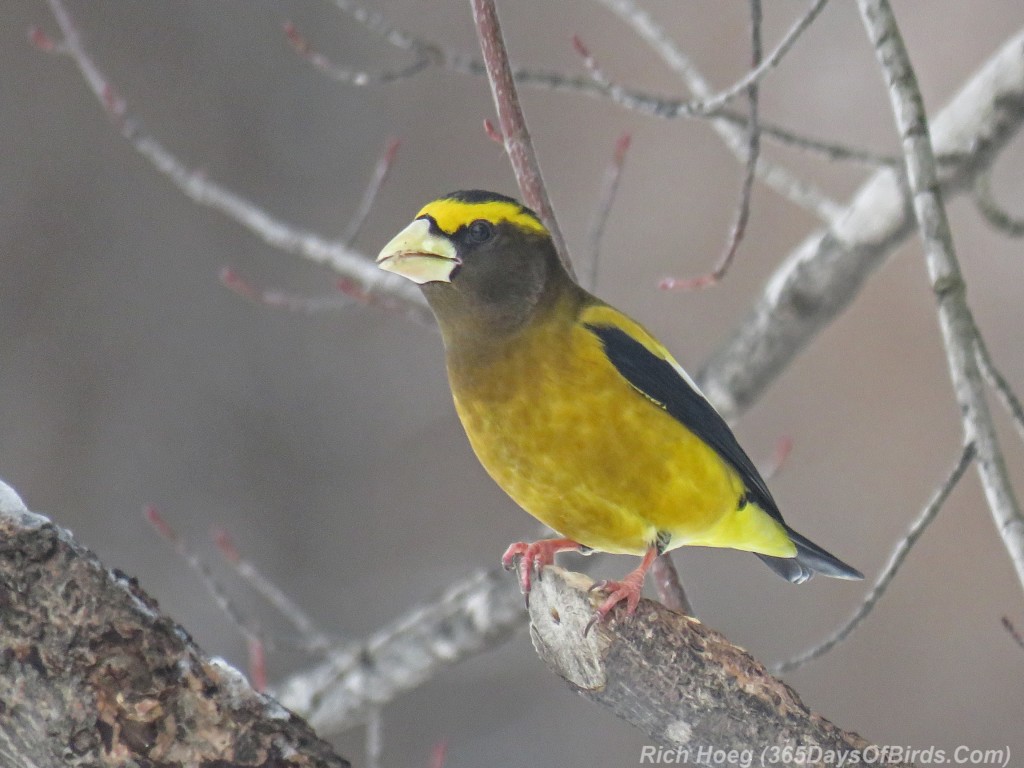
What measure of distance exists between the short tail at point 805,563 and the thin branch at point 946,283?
306mm

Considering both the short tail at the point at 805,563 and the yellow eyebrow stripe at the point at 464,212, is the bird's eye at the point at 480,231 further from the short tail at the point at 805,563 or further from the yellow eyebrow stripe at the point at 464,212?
the short tail at the point at 805,563

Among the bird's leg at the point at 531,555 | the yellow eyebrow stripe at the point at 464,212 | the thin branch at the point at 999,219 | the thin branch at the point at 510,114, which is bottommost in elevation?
the bird's leg at the point at 531,555

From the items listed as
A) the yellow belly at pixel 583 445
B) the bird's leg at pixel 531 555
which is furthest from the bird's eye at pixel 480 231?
the bird's leg at pixel 531 555

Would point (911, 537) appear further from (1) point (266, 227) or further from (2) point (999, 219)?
(1) point (266, 227)

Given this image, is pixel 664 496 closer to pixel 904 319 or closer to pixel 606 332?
pixel 606 332

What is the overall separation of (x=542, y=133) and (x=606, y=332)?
6.40 ft

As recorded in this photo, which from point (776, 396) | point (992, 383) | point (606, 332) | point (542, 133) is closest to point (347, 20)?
point (542, 133)

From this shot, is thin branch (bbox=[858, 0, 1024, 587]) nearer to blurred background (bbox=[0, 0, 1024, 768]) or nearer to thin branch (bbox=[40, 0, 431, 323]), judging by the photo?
thin branch (bbox=[40, 0, 431, 323])

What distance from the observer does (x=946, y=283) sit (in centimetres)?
118

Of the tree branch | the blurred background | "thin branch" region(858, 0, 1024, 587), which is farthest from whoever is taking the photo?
the blurred background

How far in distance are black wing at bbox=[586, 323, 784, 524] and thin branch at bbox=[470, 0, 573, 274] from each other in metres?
0.12

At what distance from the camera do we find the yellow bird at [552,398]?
48.3 inches

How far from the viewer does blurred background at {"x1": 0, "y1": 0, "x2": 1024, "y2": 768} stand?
9.50 feet

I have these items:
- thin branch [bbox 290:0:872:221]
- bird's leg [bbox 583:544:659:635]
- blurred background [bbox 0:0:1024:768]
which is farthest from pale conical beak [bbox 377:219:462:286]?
blurred background [bbox 0:0:1024:768]
